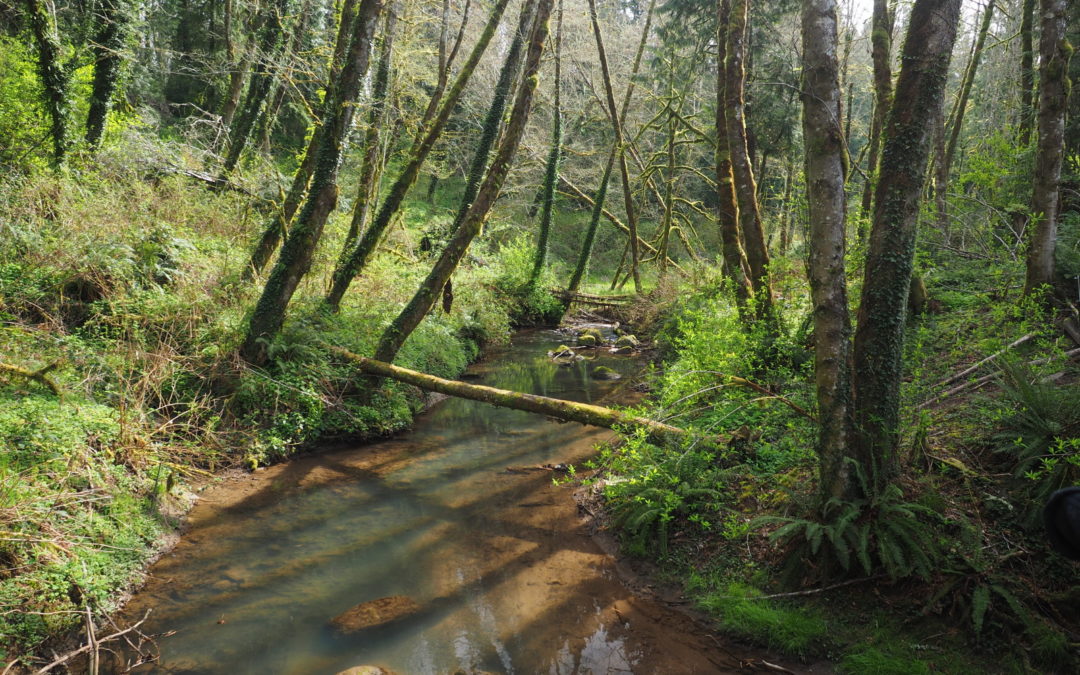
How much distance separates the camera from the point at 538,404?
7.83 meters

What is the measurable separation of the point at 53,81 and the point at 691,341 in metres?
12.3

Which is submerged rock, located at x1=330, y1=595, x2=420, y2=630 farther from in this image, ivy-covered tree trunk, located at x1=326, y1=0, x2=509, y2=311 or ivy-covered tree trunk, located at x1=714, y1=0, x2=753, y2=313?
ivy-covered tree trunk, located at x1=714, y1=0, x2=753, y2=313

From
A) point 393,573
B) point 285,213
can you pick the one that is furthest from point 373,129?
point 393,573

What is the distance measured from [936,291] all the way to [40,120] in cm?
1625

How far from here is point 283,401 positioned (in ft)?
27.1

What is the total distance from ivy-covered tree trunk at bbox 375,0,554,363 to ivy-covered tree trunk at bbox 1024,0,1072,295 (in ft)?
21.3

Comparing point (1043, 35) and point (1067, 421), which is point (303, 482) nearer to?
point (1067, 421)

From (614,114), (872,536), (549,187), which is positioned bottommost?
(872,536)

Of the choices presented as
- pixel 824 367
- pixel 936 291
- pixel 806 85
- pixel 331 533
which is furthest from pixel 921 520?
pixel 936 291

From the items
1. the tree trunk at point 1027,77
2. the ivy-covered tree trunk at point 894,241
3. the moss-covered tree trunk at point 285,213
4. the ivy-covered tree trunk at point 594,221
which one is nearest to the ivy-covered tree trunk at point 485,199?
the moss-covered tree trunk at point 285,213

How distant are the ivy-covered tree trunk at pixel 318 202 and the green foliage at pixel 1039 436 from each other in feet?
28.4

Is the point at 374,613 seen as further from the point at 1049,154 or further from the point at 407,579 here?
the point at 1049,154

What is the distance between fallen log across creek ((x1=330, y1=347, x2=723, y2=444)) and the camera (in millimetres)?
6500

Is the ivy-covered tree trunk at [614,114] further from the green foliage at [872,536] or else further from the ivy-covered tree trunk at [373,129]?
the green foliage at [872,536]
